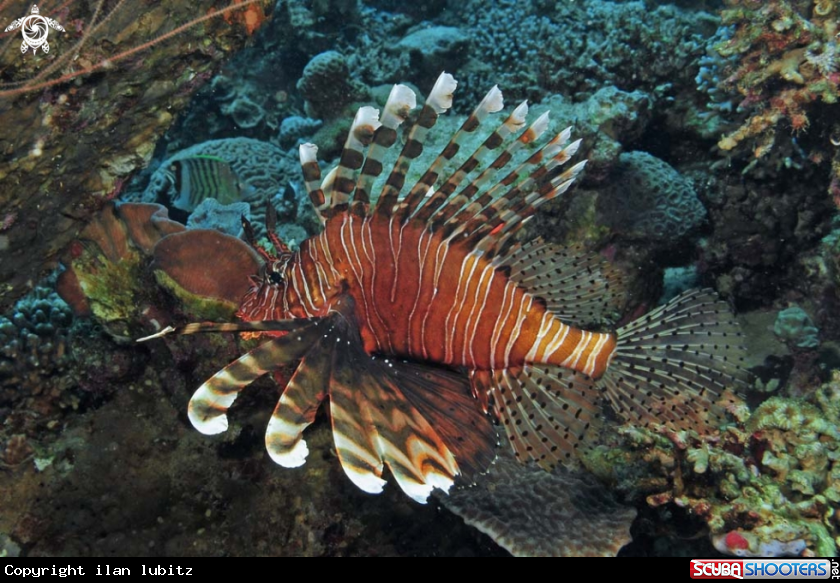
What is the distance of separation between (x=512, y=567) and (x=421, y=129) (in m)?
2.46

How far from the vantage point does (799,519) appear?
2.55 m

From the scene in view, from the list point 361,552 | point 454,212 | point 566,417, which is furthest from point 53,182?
point 566,417

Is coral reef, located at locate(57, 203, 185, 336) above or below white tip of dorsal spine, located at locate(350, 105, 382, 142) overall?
below

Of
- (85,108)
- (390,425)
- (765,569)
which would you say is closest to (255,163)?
(85,108)

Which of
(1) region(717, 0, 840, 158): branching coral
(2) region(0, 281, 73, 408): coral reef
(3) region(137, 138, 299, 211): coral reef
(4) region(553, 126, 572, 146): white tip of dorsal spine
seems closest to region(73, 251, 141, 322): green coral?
(2) region(0, 281, 73, 408): coral reef

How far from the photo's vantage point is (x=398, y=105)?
2.51 meters

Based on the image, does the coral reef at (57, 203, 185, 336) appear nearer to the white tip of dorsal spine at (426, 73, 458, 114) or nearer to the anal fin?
the anal fin

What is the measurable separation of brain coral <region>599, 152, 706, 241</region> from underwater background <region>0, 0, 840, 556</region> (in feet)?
0.10

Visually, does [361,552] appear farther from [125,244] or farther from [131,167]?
[131,167]

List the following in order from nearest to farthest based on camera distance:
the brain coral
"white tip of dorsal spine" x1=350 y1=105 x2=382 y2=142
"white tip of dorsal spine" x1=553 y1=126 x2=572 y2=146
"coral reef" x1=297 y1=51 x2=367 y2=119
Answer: "white tip of dorsal spine" x1=350 y1=105 x2=382 y2=142 → "white tip of dorsal spine" x1=553 y1=126 x2=572 y2=146 → the brain coral → "coral reef" x1=297 y1=51 x2=367 y2=119

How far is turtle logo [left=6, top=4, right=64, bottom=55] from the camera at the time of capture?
84.8 inches

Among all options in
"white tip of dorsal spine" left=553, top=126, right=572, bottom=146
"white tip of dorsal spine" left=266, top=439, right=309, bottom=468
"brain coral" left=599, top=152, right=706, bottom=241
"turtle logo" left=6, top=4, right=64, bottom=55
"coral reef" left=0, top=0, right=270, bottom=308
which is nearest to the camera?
"white tip of dorsal spine" left=266, top=439, right=309, bottom=468

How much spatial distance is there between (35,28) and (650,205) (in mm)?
4735

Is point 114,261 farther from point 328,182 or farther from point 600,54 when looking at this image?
point 600,54
